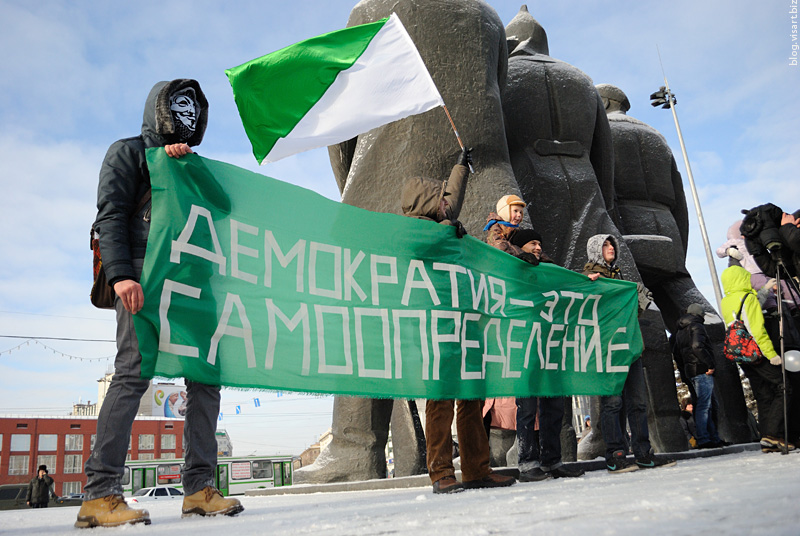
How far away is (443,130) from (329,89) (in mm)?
1763

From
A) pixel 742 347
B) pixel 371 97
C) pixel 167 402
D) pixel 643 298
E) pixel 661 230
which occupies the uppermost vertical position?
pixel 167 402

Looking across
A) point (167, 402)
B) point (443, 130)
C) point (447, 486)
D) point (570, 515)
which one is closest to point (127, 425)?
point (447, 486)

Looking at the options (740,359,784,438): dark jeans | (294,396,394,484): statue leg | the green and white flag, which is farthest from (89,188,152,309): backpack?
(740,359,784,438): dark jeans

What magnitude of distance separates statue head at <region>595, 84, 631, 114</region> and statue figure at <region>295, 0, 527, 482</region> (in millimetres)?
5741

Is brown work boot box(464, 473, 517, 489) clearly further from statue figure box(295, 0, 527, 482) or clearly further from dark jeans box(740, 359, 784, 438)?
dark jeans box(740, 359, 784, 438)

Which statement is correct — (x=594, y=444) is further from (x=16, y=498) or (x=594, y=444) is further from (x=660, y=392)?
(x=16, y=498)

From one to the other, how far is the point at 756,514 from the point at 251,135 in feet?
11.1

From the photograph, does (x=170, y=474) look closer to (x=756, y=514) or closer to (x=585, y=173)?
(x=585, y=173)

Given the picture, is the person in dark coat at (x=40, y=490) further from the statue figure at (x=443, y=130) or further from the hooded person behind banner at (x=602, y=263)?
the hooded person behind banner at (x=602, y=263)

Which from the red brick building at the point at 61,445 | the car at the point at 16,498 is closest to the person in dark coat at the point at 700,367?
the car at the point at 16,498

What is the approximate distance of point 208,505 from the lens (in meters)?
2.84

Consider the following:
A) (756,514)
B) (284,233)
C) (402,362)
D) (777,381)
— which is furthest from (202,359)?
(777,381)

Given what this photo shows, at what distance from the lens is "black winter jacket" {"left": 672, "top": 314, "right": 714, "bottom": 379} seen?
739 centimetres

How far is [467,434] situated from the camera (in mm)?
3805
